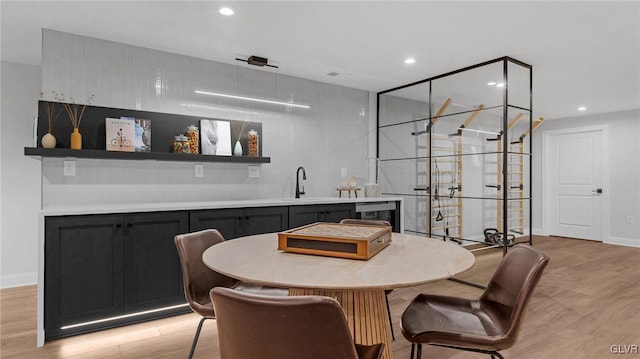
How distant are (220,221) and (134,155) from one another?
95 cm

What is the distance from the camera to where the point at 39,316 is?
8.01ft

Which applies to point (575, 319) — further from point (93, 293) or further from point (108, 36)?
point (108, 36)

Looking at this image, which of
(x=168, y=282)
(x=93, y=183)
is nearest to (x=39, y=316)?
(x=168, y=282)

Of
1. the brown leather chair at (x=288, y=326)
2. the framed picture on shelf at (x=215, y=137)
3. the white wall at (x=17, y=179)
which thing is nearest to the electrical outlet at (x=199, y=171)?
the framed picture on shelf at (x=215, y=137)

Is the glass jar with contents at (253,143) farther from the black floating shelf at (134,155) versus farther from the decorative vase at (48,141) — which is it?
the decorative vase at (48,141)

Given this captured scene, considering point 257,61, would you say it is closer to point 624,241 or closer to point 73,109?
point 73,109

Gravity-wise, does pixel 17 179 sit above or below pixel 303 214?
above

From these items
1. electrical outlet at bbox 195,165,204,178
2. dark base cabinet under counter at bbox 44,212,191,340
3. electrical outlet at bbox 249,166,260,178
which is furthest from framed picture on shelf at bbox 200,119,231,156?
dark base cabinet under counter at bbox 44,212,191,340

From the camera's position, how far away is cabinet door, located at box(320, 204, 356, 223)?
3.84 m

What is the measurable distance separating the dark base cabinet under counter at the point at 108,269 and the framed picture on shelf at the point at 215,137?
0.85 meters

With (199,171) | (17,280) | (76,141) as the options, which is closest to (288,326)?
(76,141)

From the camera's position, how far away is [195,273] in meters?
2.00

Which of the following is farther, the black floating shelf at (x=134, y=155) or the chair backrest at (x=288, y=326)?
the black floating shelf at (x=134, y=155)

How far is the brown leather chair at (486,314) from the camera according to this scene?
1420 mm
